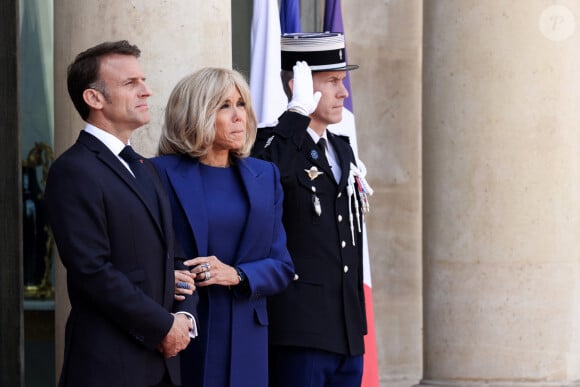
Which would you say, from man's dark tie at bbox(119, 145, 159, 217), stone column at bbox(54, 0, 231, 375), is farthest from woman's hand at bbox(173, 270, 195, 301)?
stone column at bbox(54, 0, 231, 375)

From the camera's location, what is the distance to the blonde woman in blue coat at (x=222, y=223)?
463cm

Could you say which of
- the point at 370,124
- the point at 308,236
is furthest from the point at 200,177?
the point at 370,124

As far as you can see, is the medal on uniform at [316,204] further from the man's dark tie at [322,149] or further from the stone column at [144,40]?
the stone column at [144,40]

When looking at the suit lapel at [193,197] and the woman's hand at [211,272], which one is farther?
the suit lapel at [193,197]

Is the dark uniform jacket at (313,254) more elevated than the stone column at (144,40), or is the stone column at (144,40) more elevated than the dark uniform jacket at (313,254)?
the stone column at (144,40)

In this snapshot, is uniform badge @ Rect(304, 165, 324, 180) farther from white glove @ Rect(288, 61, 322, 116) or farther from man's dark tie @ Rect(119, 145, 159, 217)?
man's dark tie @ Rect(119, 145, 159, 217)

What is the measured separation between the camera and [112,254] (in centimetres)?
414

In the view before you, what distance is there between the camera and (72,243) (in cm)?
404

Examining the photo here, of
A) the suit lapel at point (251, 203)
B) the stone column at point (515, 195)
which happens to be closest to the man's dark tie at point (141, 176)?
the suit lapel at point (251, 203)

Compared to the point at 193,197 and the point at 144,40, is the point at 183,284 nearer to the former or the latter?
the point at 193,197

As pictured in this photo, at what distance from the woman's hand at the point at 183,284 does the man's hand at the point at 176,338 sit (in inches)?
5.3

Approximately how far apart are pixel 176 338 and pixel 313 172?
1291 mm

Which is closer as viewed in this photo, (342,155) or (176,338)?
(176,338)

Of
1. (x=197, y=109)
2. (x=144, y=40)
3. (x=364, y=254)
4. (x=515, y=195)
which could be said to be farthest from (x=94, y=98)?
(x=515, y=195)
